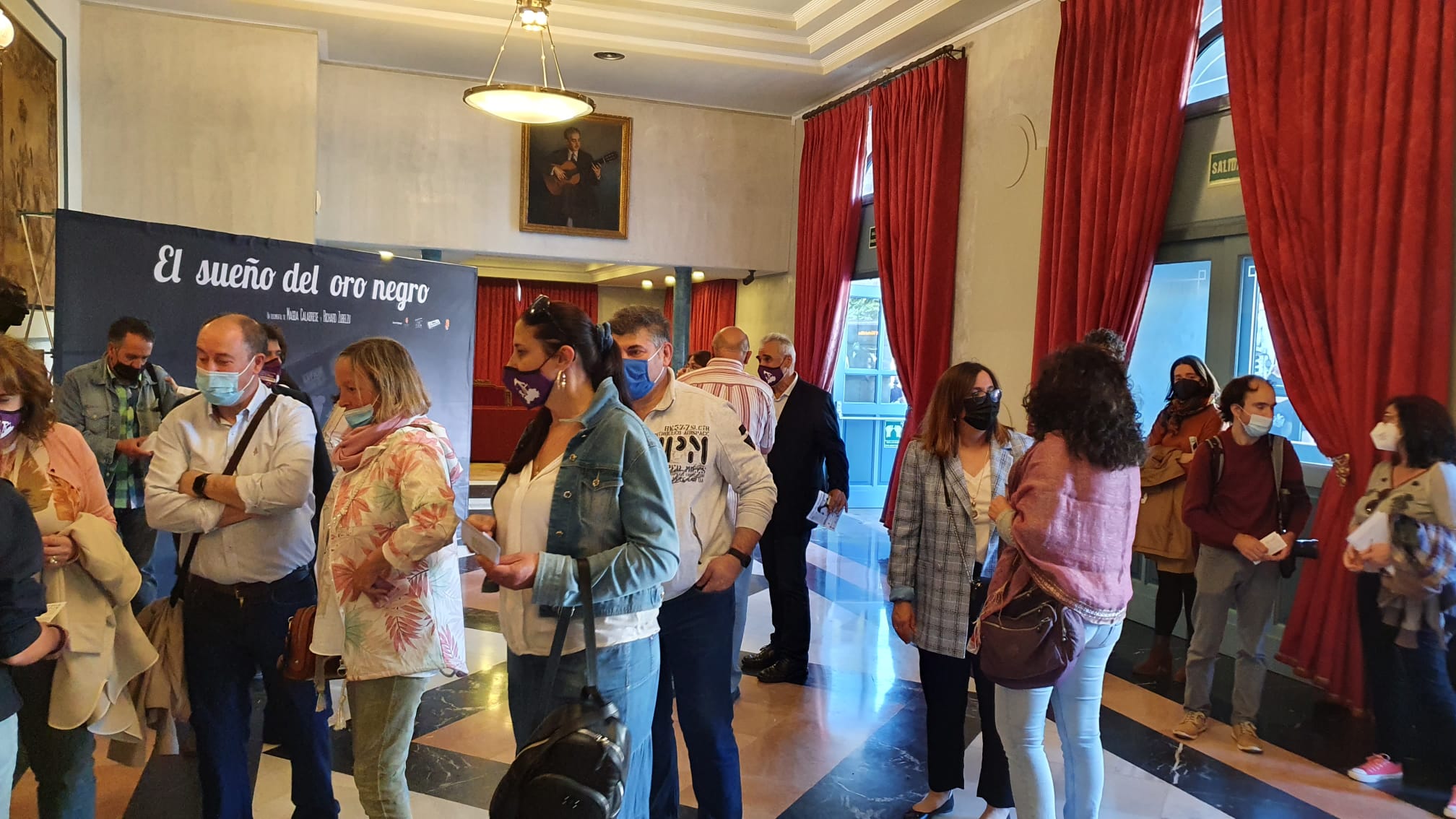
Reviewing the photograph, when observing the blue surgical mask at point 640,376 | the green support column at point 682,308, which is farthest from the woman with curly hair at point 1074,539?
the green support column at point 682,308

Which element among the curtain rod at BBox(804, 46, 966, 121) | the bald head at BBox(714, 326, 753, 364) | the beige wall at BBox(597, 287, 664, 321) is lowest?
the bald head at BBox(714, 326, 753, 364)

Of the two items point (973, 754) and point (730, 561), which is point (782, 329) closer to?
point (973, 754)

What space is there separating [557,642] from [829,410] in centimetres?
279

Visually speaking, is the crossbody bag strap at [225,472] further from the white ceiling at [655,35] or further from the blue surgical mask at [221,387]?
the white ceiling at [655,35]

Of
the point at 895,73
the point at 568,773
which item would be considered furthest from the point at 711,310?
the point at 568,773

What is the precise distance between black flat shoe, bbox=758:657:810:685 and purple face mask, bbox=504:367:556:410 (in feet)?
9.22

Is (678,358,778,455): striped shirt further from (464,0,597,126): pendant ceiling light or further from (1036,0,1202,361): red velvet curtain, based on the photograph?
(464,0,597,126): pendant ceiling light

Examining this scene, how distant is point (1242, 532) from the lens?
3.78 m

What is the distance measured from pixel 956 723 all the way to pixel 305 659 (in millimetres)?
1942

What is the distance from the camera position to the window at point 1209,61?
5.19 m

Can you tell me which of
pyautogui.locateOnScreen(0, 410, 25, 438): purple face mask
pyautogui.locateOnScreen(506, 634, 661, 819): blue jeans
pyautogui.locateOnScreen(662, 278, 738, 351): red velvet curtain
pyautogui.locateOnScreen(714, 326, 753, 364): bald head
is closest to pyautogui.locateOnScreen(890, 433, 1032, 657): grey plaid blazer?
pyautogui.locateOnScreen(506, 634, 661, 819): blue jeans

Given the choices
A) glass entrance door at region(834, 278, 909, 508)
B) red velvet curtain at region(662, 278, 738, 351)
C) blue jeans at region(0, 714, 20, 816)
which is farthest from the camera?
red velvet curtain at region(662, 278, 738, 351)

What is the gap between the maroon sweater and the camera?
12.3 feet

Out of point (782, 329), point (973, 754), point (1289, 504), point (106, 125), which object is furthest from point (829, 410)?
point (106, 125)
